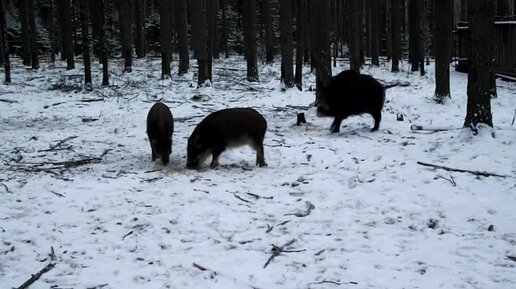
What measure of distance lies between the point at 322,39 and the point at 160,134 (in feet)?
25.9

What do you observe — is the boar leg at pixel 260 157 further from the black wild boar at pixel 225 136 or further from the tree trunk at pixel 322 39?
the tree trunk at pixel 322 39

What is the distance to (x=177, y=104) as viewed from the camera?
56.1 feet

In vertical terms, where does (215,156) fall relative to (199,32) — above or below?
below

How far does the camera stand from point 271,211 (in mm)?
6754

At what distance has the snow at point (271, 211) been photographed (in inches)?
194

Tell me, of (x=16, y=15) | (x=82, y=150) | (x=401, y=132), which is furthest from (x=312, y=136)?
(x=16, y=15)

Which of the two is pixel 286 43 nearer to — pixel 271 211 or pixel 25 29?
pixel 271 211

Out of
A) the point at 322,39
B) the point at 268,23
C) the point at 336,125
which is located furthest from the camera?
the point at 268,23

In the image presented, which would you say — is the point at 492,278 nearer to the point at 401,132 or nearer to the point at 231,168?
the point at 231,168

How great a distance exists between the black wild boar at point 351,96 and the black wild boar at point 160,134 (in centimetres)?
429

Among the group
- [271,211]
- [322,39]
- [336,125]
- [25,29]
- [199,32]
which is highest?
[25,29]

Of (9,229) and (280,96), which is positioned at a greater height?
(280,96)

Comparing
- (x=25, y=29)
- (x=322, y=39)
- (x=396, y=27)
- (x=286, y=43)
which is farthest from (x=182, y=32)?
(x=396, y=27)

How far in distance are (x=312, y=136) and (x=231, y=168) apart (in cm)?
318
